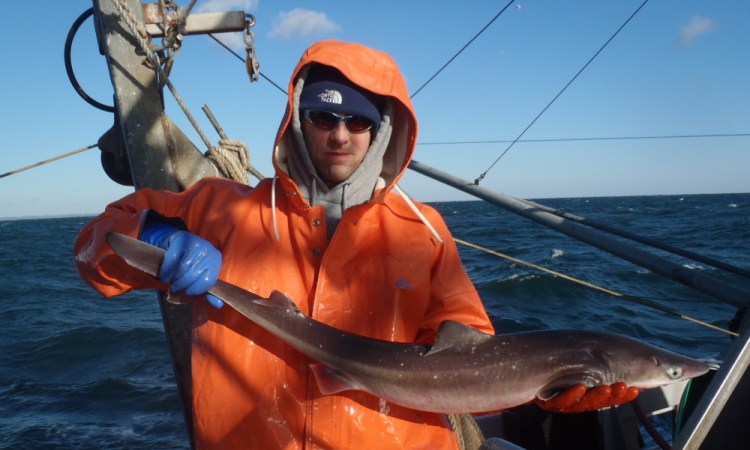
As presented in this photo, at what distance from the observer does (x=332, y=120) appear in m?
2.65

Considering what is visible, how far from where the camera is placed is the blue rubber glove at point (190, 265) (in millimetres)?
2365

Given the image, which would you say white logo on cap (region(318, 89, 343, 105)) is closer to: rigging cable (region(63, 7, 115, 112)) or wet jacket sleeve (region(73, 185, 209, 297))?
wet jacket sleeve (region(73, 185, 209, 297))

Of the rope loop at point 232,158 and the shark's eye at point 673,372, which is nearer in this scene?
the shark's eye at point 673,372

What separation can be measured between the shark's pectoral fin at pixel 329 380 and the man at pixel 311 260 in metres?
0.05

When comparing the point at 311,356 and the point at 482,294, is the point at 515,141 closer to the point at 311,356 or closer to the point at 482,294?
the point at 311,356

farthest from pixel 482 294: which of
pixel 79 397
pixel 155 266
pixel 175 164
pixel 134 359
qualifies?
pixel 155 266

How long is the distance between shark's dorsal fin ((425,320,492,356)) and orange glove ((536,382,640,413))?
1.50 ft

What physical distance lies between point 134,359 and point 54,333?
292 centimetres

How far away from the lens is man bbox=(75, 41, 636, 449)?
7.64 feet

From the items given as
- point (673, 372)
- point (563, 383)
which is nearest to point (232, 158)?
point (563, 383)

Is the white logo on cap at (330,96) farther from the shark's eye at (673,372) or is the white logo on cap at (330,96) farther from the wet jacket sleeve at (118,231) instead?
the shark's eye at (673,372)

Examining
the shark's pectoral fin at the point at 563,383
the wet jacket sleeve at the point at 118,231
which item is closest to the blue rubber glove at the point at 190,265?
the wet jacket sleeve at the point at 118,231

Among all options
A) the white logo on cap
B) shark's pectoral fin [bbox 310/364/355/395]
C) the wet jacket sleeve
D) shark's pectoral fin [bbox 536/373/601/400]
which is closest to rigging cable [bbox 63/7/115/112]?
the wet jacket sleeve

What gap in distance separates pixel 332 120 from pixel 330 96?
12 cm
